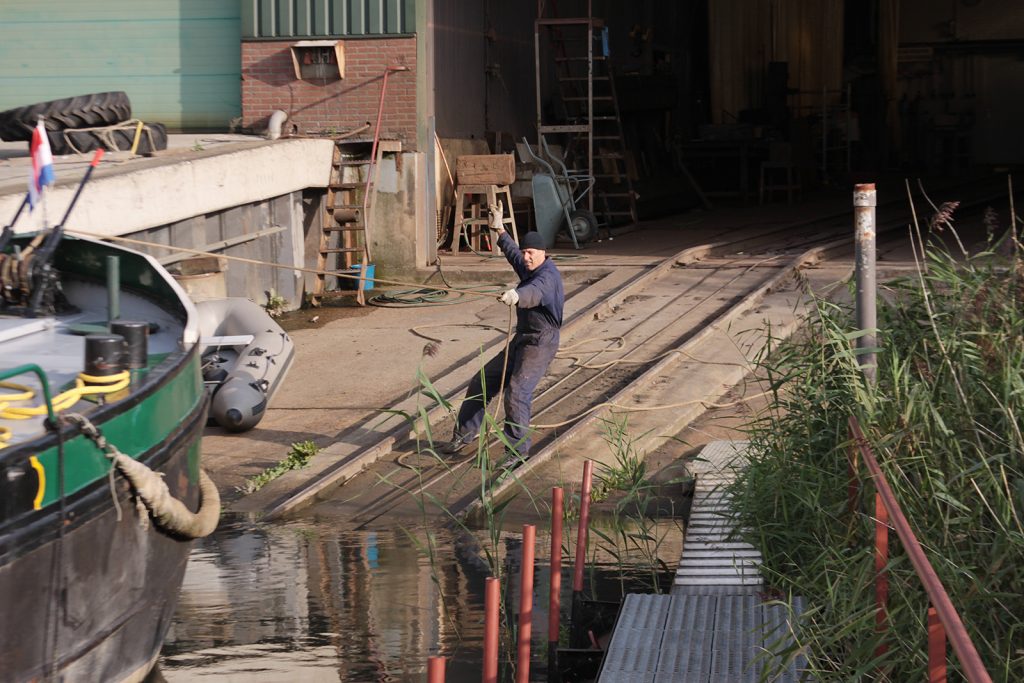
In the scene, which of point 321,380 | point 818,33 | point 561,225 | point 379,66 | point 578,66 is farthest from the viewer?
point 818,33

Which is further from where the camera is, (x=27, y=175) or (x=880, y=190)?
(x=880, y=190)

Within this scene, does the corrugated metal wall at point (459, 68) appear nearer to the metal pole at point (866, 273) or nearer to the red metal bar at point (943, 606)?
the metal pole at point (866, 273)

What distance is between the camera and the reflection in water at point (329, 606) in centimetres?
713

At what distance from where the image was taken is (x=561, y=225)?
2273 cm

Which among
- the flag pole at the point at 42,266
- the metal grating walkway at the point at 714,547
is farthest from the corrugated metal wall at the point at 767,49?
the flag pole at the point at 42,266

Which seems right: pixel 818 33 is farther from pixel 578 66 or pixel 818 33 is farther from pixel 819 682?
pixel 819 682

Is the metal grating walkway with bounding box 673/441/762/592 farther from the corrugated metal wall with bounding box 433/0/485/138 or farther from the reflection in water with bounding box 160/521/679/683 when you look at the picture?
the corrugated metal wall with bounding box 433/0/485/138

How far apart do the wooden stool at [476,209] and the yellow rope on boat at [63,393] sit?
13610mm

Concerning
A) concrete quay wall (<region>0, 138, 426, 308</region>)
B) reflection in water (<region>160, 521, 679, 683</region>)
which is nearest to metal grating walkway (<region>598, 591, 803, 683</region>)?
reflection in water (<region>160, 521, 679, 683</region>)

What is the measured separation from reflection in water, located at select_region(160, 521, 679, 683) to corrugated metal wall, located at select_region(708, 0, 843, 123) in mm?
26300

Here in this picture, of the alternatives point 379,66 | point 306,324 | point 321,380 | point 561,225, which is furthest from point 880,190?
point 321,380

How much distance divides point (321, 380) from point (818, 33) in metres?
27.0

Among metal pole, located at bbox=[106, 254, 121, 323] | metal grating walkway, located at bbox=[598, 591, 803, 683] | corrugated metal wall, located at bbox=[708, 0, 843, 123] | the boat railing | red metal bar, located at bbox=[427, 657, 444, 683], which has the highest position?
corrugated metal wall, located at bbox=[708, 0, 843, 123]

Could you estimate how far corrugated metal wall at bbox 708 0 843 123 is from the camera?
34469mm
